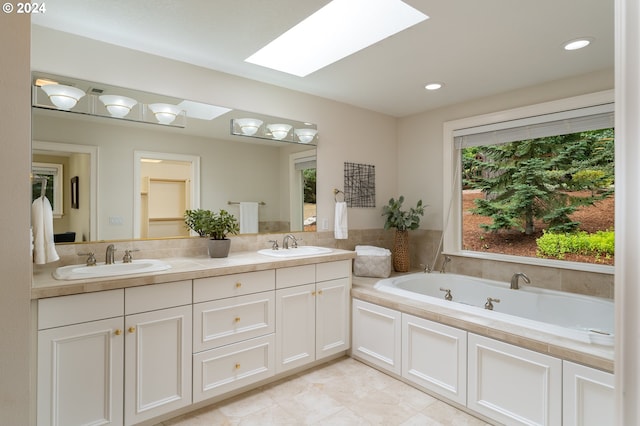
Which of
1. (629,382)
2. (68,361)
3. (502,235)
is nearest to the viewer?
(629,382)

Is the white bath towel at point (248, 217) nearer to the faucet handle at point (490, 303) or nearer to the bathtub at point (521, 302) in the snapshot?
the bathtub at point (521, 302)

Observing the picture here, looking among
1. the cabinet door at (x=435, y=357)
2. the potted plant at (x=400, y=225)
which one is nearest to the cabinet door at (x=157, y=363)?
the cabinet door at (x=435, y=357)

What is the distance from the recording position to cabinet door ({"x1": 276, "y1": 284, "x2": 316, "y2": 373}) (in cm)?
258

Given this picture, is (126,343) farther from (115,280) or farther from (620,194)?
(620,194)

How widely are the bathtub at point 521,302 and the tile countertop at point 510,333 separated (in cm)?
6

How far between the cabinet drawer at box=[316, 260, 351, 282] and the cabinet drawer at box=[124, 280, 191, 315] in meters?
1.03

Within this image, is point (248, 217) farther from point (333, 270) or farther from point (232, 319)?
point (232, 319)

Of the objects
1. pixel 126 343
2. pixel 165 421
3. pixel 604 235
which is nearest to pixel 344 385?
pixel 165 421

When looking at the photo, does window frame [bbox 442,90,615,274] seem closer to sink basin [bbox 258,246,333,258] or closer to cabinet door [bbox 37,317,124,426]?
sink basin [bbox 258,246,333,258]

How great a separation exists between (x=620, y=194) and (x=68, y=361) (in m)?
2.26

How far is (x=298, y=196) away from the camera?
3316mm

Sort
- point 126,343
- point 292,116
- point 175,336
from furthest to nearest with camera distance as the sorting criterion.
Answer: point 292,116, point 175,336, point 126,343

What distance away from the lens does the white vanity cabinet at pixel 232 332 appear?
221 cm

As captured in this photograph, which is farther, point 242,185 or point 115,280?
point 242,185
